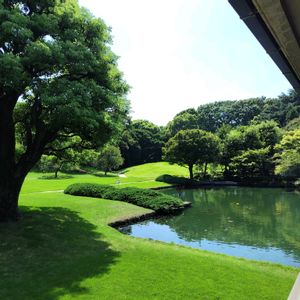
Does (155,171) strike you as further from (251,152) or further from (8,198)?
(8,198)

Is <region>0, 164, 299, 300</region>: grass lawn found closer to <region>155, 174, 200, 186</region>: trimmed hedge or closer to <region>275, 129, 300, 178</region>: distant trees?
<region>155, 174, 200, 186</region>: trimmed hedge

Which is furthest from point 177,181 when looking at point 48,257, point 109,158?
point 48,257

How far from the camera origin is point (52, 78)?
1159cm

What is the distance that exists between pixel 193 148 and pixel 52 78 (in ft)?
122

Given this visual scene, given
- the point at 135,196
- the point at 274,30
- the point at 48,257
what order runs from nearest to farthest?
1. the point at 274,30
2. the point at 48,257
3. the point at 135,196

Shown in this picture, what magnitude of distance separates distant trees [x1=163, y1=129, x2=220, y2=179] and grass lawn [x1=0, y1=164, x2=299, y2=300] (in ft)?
114

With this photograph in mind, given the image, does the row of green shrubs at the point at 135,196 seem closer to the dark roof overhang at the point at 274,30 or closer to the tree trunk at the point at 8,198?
the tree trunk at the point at 8,198

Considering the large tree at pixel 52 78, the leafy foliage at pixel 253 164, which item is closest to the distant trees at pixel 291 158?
the leafy foliage at pixel 253 164

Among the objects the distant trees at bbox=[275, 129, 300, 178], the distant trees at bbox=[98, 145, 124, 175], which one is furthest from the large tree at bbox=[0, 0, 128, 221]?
the distant trees at bbox=[98, 145, 124, 175]

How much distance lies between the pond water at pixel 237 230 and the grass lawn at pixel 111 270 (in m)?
3.44

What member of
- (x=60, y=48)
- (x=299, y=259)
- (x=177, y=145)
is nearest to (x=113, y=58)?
(x=60, y=48)

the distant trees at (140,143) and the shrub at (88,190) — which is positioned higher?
the distant trees at (140,143)

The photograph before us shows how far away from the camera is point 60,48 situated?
10539 millimetres

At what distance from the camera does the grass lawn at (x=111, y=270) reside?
7.39 metres
